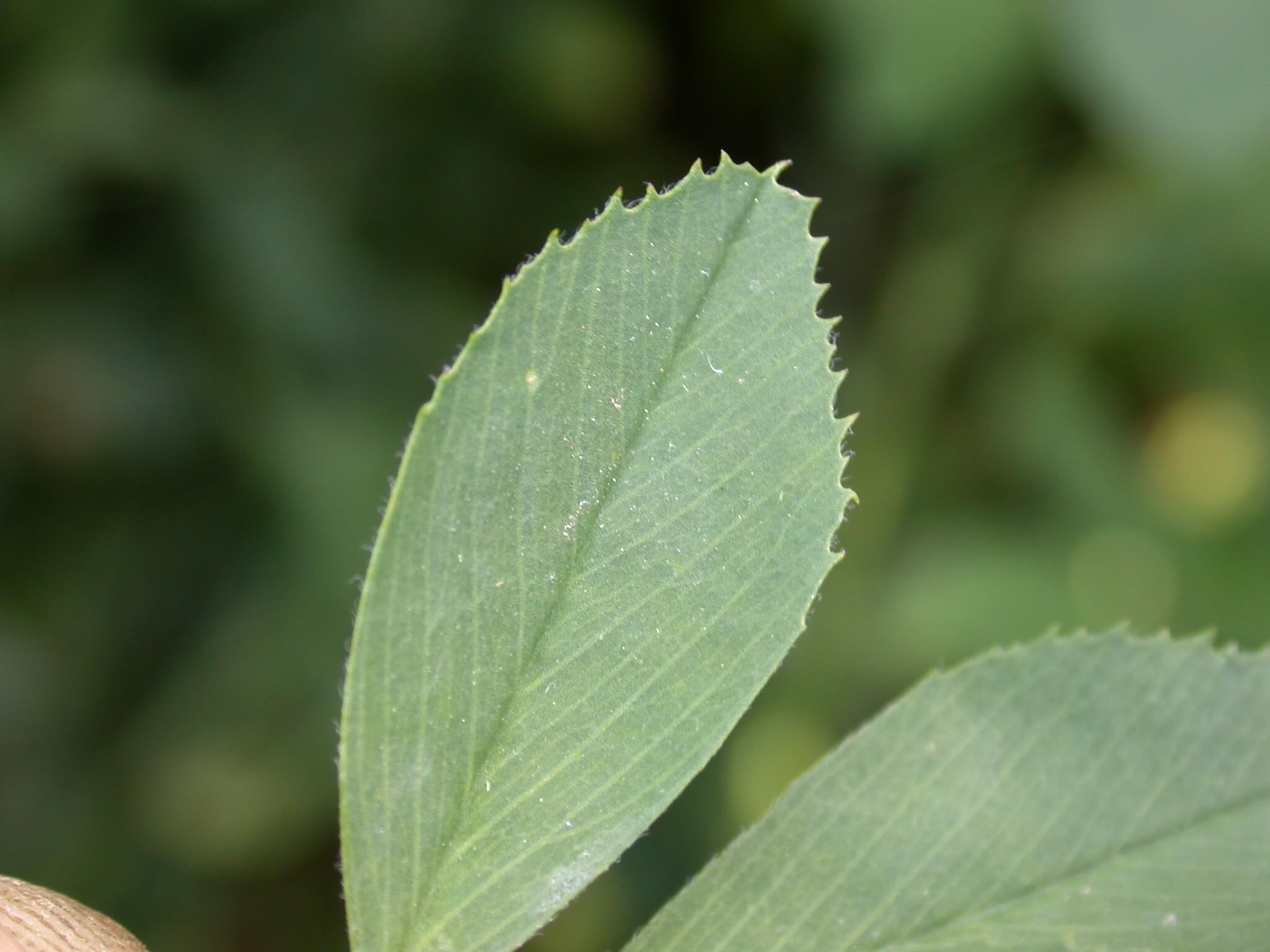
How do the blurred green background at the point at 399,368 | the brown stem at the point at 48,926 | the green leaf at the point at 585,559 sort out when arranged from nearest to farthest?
the green leaf at the point at 585,559, the brown stem at the point at 48,926, the blurred green background at the point at 399,368

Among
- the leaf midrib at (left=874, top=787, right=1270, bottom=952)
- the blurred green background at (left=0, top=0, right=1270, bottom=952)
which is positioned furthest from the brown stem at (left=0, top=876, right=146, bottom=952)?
the blurred green background at (left=0, top=0, right=1270, bottom=952)

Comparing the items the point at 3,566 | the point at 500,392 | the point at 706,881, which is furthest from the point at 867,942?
the point at 3,566

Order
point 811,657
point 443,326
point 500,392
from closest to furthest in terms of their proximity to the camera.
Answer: point 500,392, point 811,657, point 443,326

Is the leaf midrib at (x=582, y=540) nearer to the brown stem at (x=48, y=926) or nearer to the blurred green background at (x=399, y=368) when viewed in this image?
the brown stem at (x=48, y=926)

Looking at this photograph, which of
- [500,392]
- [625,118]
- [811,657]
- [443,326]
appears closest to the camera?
[500,392]

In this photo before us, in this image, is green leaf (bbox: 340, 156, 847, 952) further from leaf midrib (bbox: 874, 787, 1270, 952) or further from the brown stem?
the brown stem

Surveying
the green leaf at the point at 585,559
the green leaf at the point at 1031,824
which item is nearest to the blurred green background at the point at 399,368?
the green leaf at the point at 1031,824

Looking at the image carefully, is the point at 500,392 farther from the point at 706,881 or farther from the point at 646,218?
the point at 706,881
